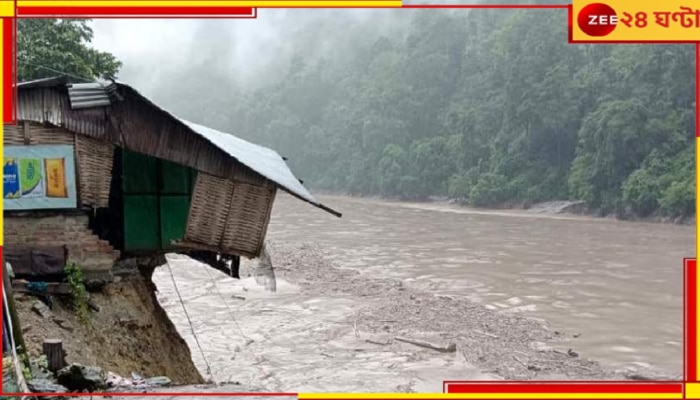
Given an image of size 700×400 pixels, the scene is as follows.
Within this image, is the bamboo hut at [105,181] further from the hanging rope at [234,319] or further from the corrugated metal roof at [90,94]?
the hanging rope at [234,319]

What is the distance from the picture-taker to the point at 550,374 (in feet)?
34.1

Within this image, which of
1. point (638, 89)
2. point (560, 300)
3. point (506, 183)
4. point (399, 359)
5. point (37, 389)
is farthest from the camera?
point (506, 183)

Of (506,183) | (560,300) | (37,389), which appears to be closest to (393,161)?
(506,183)

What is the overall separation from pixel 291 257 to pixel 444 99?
3308cm

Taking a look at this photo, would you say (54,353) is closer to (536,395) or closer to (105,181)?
(105,181)

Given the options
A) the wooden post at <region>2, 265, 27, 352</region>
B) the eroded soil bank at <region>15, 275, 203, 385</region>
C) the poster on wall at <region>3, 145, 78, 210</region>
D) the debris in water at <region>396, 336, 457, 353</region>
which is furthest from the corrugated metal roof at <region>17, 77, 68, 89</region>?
the debris in water at <region>396, 336, 457, 353</region>

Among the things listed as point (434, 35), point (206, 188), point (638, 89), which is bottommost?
point (206, 188)

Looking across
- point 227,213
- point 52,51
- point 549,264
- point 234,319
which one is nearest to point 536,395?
point 227,213

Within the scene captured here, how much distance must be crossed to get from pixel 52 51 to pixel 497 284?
1314 cm

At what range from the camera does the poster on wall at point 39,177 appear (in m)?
6.90

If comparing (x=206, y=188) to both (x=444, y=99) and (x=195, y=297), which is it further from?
(x=444, y=99)

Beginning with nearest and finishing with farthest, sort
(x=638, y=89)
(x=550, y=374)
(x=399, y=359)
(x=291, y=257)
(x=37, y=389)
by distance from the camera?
(x=37, y=389) < (x=550, y=374) < (x=399, y=359) < (x=291, y=257) < (x=638, y=89)

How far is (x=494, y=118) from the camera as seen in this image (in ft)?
141

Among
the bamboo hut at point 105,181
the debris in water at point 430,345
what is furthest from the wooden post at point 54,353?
the debris in water at point 430,345
